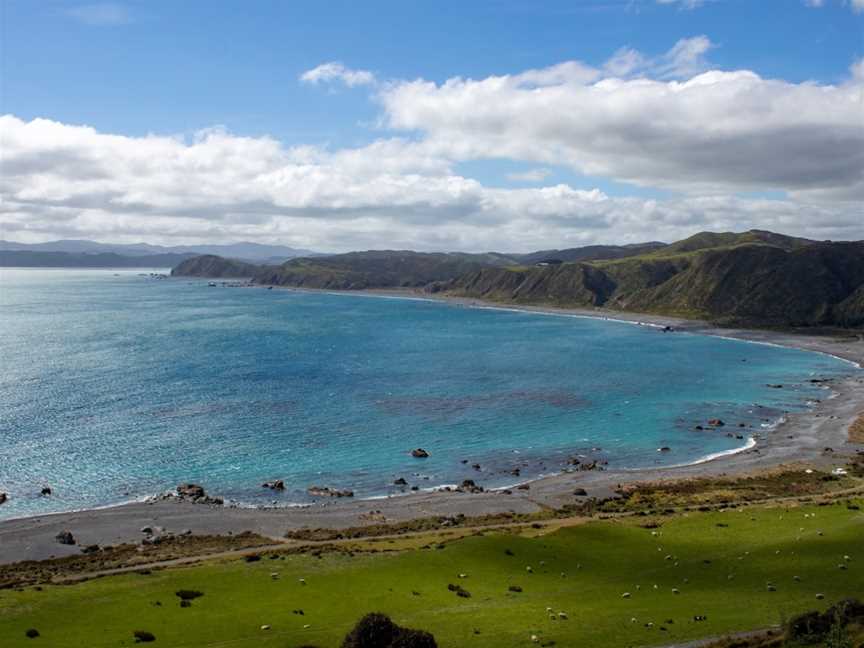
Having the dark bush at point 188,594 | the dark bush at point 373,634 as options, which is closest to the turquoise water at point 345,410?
the dark bush at point 188,594

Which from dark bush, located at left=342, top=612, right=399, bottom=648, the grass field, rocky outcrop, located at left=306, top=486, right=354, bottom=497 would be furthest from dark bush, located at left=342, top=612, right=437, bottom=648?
rocky outcrop, located at left=306, top=486, right=354, bottom=497

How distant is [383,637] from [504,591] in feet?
50.5

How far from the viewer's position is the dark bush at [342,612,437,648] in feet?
93.0

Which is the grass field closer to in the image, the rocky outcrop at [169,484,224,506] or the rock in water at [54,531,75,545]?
the rock in water at [54,531,75,545]

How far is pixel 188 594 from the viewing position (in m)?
40.9

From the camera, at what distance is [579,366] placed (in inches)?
6073

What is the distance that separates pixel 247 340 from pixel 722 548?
161 meters

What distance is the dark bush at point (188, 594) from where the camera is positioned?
40.7 meters

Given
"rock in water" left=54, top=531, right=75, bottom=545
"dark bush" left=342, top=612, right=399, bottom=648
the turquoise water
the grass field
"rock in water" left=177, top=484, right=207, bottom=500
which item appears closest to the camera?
"dark bush" left=342, top=612, right=399, bottom=648

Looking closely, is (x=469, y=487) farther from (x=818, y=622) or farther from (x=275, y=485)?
(x=818, y=622)

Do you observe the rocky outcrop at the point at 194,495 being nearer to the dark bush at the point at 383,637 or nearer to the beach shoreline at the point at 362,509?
the beach shoreline at the point at 362,509

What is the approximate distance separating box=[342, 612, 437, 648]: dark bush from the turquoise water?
149 feet

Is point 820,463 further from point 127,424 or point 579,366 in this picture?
point 127,424

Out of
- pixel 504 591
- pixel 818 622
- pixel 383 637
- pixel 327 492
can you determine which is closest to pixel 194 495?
pixel 327 492
